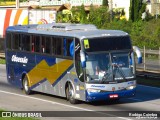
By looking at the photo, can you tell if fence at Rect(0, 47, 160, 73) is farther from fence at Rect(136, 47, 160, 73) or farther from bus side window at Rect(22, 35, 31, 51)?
bus side window at Rect(22, 35, 31, 51)

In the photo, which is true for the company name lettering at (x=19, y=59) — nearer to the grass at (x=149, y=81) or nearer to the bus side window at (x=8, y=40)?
the bus side window at (x=8, y=40)

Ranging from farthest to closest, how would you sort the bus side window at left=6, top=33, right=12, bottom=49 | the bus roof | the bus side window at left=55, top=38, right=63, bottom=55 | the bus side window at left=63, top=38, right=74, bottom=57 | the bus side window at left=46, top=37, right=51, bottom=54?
1. the bus side window at left=6, top=33, right=12, bottom=49
2. the bus side window at left=46, top=37, right=51, bottom=54
3. the bus side window at left=55, top=38, right=63, bottom=55
4. the bus side window at left=63, top=38, right=74, bottom=57
5. the bus roof

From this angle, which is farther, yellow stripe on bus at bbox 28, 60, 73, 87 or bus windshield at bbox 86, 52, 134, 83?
yellow stripe on bus at bbox 28, 60, 73, 87

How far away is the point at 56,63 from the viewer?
21875mm

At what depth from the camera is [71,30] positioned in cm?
2184

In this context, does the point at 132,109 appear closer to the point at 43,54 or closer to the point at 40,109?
the point at 40,109

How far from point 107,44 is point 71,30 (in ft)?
6.90

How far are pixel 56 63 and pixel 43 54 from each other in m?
1.17

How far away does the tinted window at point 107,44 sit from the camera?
65.6 feet

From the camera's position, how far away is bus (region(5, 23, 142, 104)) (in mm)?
19922

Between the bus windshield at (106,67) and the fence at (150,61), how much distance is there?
1128 centimetres

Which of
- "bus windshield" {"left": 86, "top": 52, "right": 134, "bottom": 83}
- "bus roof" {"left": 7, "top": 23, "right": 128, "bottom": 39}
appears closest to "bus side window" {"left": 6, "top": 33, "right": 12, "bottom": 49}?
"bus roof" {"left": 7, "top": 23, "right": 128, "bottom": 39}

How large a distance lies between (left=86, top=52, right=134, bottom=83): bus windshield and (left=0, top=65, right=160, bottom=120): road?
1036 millimetres

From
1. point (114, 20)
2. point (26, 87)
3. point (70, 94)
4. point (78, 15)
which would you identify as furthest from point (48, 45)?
point (78, 15)
